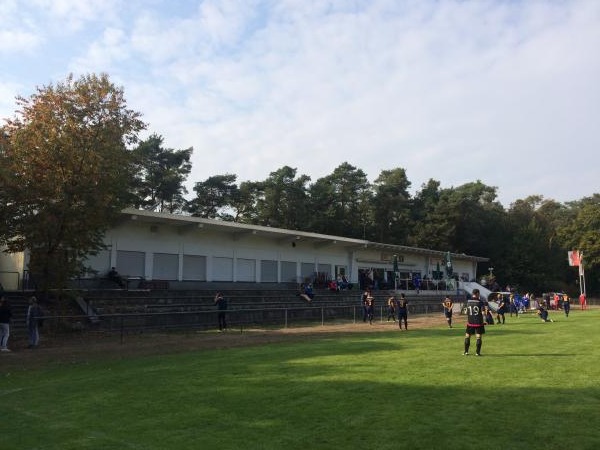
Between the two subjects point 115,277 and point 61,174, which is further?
point 115,277

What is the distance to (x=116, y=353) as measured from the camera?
17484 mm

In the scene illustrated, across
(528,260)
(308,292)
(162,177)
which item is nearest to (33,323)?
(308,292)

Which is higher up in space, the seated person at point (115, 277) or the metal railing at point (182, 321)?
the seated person at point (115, 277)

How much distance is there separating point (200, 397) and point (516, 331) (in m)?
18.7

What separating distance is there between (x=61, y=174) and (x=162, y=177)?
3882 centimetres

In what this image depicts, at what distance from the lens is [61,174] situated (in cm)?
2244

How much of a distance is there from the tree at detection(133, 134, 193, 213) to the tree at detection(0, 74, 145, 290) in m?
35.0

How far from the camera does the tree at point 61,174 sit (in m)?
21.8

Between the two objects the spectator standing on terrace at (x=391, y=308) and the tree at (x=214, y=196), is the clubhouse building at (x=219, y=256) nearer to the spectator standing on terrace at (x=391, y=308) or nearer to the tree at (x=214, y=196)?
the spectator standing on terrace at (x=391, y=308)

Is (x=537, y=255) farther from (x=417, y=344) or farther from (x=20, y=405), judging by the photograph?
(x=20, y=405)

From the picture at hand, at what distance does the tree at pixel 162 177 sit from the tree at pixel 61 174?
35.0 metres

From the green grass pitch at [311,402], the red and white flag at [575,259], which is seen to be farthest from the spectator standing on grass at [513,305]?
the green grass pitch at [311,402]

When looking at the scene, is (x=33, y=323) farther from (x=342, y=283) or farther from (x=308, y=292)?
(x=342, y=283)

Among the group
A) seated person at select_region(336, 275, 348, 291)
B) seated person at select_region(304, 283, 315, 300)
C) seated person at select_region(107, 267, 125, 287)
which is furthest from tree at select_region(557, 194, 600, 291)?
seated person at select_region(107, 267, 125, 287)
